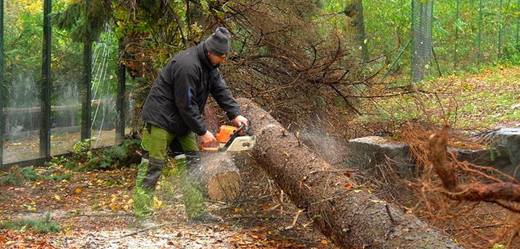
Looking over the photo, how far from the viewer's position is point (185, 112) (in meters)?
5.95

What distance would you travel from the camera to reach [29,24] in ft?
32.1

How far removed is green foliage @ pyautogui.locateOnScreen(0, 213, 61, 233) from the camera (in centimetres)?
577

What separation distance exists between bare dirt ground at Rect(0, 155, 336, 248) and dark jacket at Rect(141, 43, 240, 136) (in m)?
0.90

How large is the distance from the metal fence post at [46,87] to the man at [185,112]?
4.30 metres

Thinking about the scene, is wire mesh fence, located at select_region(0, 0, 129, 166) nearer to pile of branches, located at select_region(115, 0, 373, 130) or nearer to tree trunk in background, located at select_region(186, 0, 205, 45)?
pile of branches, located at select_region(115, 0, 373, 130)

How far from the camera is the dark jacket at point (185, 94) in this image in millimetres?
5957

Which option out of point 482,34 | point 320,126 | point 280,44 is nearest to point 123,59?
point 280,44

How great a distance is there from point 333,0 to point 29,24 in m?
10.7

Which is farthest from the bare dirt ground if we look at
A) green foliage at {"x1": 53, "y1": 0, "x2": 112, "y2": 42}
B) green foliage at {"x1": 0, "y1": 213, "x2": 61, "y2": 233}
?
green foliage at {"x1": 53, "y1": 0, "x2": 112, "y2": 42}

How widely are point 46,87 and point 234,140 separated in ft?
17.0

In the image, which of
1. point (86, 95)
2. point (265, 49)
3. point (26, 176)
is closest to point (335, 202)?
point (265, 49)

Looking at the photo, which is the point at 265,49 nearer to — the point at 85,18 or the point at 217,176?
the point at 217,176

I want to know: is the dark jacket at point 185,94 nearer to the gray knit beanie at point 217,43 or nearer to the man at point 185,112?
the man at point 185,112

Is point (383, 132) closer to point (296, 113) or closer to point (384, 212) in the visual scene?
point (296, 113)
